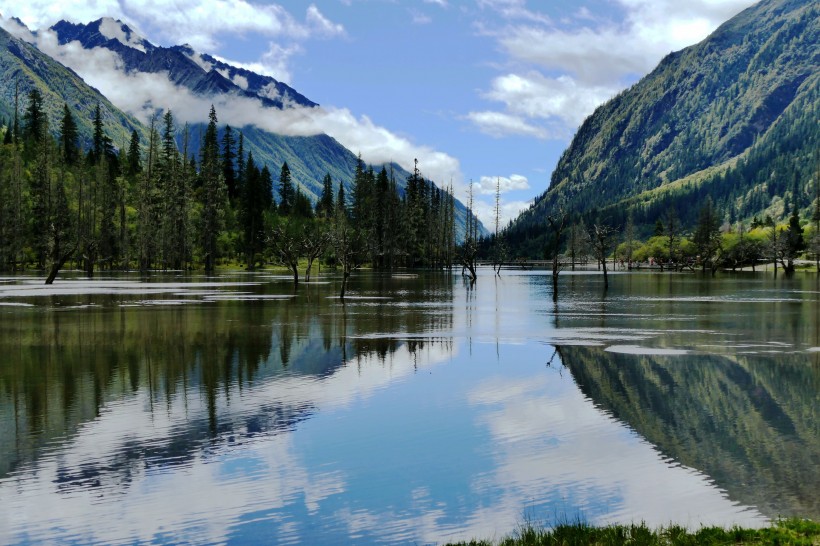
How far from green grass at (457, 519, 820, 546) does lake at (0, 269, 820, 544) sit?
742mm

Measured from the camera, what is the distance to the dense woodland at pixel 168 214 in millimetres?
134125

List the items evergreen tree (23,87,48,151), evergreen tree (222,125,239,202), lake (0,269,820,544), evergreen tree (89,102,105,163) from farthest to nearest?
evergreen tree (222,125,239,202), evergreen tree (89,102,105,163), evergreen tree (23,87,48,151), lake (0,269,820,544)

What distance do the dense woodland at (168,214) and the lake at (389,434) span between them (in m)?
75.8

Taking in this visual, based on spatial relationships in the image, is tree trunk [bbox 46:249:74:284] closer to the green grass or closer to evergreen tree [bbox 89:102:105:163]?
the green grass

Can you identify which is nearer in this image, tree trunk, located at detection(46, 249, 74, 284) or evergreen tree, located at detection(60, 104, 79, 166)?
tree trunk, located at detection(46, 249, 74, 284)

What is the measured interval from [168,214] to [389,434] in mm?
136755

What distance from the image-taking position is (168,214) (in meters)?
146

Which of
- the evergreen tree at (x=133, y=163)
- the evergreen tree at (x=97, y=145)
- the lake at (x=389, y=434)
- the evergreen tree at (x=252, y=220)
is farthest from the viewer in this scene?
the evergreen tree at (x=97, y=145)

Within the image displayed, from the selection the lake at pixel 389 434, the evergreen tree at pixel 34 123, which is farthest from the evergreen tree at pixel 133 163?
the lake at pixel 389 434

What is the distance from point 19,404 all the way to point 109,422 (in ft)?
11.5

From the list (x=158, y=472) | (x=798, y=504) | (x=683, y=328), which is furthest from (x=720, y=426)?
(x=683, y=328)

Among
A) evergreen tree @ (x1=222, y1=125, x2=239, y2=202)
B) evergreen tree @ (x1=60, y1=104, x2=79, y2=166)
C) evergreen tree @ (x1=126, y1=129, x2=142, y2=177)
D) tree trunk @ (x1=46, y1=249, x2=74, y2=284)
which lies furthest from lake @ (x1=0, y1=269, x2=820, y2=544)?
evergreen tree @ (x1=60, y1=104, x2=79, y2=166)

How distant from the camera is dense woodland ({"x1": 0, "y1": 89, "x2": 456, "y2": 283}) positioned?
440 ft

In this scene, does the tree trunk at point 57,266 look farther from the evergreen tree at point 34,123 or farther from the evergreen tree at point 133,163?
the evergreen tree at point 34,123
